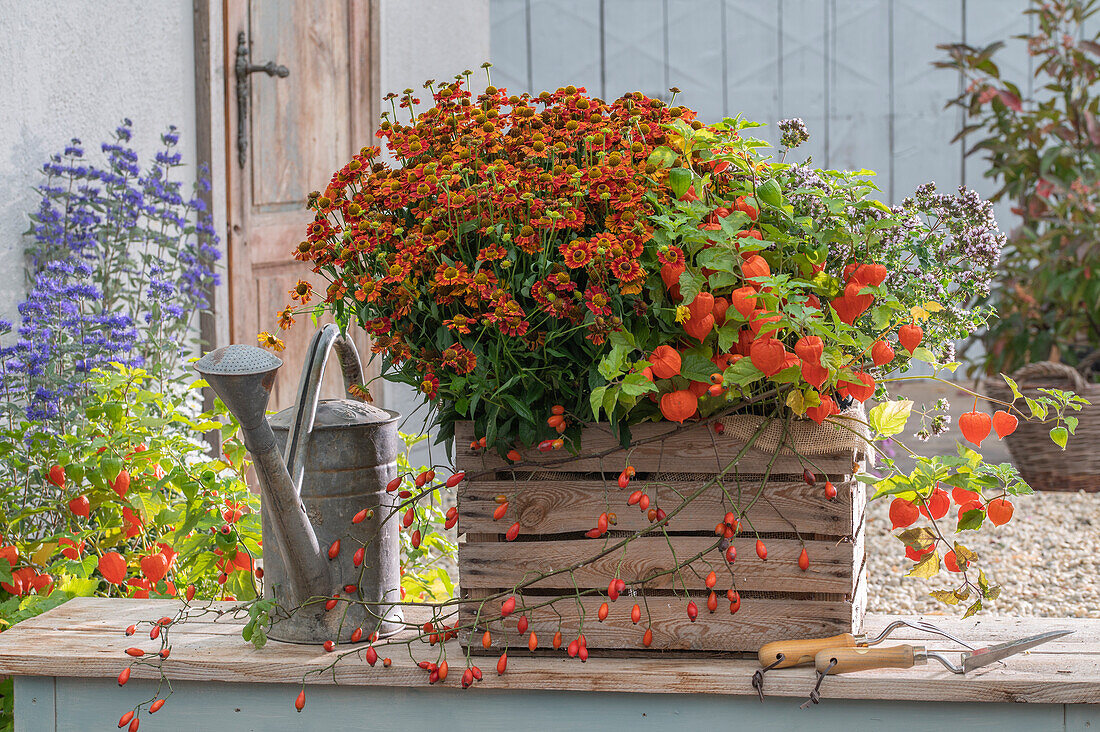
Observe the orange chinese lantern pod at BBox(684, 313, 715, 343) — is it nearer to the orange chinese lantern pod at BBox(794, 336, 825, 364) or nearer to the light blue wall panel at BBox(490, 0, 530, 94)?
the orange chinese lantern pod at BBox(794, 336, 825, 364)

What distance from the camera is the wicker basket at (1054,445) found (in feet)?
11.0

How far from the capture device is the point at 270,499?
40.0 inches

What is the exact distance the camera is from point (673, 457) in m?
1.04

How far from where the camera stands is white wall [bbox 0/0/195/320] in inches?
77.3

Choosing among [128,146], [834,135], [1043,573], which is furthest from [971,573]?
[834,135]

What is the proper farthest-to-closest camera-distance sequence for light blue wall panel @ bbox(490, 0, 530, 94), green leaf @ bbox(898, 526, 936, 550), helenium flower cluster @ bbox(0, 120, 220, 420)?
light blue wall panel @ bbox(490, 0, 530, 94), helenium flower cluster @ bbox(0, 120, 220, 420), green leaf @ bbox(898, 526, 936, 550)

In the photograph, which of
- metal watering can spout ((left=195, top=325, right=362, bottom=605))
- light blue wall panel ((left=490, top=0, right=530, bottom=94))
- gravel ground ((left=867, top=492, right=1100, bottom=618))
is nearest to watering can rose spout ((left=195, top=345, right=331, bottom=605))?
metal watering can spout ((left=195, top=325, right=362, bottom=605))

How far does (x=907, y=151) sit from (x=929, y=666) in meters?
4.88

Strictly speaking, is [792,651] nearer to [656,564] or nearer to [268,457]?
[656,564]

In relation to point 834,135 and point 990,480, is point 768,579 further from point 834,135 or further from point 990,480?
point 834,135

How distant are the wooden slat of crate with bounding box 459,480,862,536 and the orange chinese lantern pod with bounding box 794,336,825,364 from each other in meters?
0.17

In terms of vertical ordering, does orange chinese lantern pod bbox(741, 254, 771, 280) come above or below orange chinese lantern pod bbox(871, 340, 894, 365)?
above

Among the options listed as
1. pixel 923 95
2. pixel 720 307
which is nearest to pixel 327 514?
pixel 720 307

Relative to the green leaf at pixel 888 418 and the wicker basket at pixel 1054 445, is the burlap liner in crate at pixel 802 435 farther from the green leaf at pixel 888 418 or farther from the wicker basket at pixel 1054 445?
the wicker basket at pixel 1054 445
